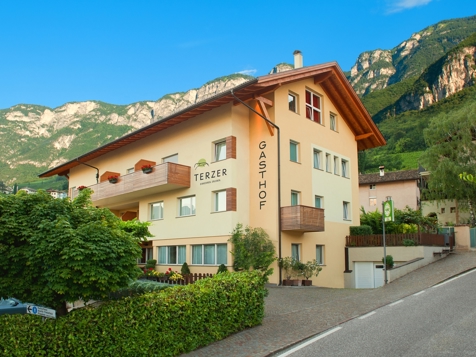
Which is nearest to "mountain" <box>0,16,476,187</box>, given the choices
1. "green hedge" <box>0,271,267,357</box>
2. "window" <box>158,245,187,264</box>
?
"window" <box>158,245,187,264</box>

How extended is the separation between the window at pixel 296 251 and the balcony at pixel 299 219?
106 cm

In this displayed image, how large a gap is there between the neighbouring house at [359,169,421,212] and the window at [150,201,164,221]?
33.1m

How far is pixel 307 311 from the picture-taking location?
13.8 m

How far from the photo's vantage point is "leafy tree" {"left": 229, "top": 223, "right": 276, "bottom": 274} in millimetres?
22750

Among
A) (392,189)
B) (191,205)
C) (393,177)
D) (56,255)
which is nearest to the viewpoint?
(56,255)

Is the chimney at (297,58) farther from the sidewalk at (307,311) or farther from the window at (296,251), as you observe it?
the sidewalk at (307,311)

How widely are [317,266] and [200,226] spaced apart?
6.20 metres

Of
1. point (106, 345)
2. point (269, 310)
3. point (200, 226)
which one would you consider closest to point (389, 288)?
point (269, 310)

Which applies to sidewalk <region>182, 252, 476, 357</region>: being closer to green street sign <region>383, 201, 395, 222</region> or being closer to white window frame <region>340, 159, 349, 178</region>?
green street sign <region>383, 201, 395, 222</region>

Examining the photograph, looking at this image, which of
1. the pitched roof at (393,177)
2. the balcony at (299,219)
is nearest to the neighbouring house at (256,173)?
the balcony at (299,219)

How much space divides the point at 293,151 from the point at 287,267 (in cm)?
606

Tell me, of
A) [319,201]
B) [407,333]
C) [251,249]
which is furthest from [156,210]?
[407,333]

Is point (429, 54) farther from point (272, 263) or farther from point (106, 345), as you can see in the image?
point (106, 345)

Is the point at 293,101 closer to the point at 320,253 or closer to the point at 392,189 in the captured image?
the point at 320,253
